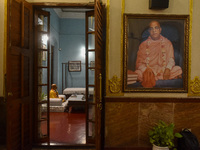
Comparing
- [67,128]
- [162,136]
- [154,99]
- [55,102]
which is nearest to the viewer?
[162,136]

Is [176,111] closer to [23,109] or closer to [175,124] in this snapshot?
[175,124]

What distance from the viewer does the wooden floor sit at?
3.42 meters

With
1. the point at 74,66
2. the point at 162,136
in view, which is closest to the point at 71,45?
the point at 74,66

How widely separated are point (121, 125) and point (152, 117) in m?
0.51

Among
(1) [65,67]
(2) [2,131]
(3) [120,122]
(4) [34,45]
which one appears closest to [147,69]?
(3) [120,122]

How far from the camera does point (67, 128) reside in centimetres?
404

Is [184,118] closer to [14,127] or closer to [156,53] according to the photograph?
[156,53]

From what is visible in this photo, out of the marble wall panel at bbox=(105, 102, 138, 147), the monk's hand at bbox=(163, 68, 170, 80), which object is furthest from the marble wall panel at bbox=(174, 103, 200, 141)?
the marble wall panel at bbox=(105, 102, 138, 147)

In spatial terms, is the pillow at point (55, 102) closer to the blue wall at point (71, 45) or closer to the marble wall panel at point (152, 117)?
the marble wall panel at point (152, 117)

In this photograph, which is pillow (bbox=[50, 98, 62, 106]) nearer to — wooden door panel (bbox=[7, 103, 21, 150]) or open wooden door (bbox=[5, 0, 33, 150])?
open wooden door (bbox=[5, 0, 33, 150])

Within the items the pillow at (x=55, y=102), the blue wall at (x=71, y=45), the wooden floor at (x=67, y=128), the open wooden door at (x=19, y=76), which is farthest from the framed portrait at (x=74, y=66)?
the open wooden door at (x=19, y=76)

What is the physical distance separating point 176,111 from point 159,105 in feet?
0.94

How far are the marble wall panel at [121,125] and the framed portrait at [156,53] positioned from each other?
31 cm

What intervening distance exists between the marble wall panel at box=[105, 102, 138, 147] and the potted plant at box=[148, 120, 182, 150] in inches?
11.3
